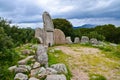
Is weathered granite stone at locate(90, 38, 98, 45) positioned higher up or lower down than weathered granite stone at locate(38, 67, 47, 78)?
higher up

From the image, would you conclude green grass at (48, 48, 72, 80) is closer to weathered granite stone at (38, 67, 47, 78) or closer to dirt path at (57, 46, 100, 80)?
dirt path at (57, 46, 100, 80)

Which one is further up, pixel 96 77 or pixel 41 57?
pixel 41 57

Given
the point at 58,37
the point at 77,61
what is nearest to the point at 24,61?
the point at 77,61

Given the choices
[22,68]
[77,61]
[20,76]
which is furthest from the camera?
[77,61]

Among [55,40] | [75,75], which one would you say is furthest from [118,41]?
[75,75]

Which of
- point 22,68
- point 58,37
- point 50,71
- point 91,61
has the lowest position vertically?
point 91,61

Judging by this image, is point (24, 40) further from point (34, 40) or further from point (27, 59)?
point (27, 59)

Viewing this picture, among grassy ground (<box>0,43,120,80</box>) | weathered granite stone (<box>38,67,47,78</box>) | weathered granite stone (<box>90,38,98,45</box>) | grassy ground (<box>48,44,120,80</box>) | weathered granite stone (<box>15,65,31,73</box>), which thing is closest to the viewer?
weathered granite stone (<box>38,67,47,78</box>)

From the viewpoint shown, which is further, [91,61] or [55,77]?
[91,61]

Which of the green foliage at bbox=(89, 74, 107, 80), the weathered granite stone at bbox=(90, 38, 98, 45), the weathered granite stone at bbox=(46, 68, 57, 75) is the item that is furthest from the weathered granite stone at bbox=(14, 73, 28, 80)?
the weathered granite stone at bbox=(90, 38, 98, 45)

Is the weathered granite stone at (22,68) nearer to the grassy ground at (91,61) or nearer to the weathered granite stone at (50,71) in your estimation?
the weathered granite stone at (50,71)

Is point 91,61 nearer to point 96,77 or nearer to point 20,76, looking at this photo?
point 96,77

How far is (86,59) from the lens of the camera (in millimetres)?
19281

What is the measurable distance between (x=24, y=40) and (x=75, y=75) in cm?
1057
